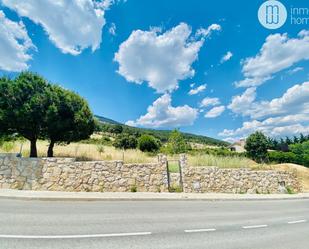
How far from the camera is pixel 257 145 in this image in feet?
159

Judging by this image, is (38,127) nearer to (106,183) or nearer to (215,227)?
(106,183)

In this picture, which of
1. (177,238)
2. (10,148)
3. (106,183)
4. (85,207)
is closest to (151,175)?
(106,183)

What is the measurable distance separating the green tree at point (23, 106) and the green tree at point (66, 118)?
1.96ft

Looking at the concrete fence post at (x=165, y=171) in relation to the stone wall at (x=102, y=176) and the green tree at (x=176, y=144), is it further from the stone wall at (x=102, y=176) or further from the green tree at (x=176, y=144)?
the green tree at (x=176, y=144)

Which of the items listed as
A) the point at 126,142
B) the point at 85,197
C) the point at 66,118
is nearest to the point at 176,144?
the point at 126,142

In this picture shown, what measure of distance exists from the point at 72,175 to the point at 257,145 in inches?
1762

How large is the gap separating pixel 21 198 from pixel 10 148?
33.2 feet

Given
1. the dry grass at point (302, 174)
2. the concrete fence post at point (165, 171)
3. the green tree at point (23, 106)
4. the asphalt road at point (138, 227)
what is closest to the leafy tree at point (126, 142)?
the dry grass at point (302, 174)

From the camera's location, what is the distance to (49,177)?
1188 cm

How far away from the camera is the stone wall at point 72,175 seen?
1177cm

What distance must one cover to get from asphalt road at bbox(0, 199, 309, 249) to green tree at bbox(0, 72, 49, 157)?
7.75 m

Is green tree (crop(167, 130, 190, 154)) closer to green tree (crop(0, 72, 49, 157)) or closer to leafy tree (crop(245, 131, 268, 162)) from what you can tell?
leafy tree (crop(245, 131, 268, 162))

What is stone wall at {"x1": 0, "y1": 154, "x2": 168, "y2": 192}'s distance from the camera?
1177cm

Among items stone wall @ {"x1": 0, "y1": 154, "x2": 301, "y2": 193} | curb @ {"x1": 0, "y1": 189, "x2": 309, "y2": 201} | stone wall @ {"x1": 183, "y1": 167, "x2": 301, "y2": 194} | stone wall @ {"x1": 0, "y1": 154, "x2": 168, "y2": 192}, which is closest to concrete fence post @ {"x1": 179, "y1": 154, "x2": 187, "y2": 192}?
stone wall @ {"x1": 0, "y1": 154, "x2": 301, "y2": 193}
